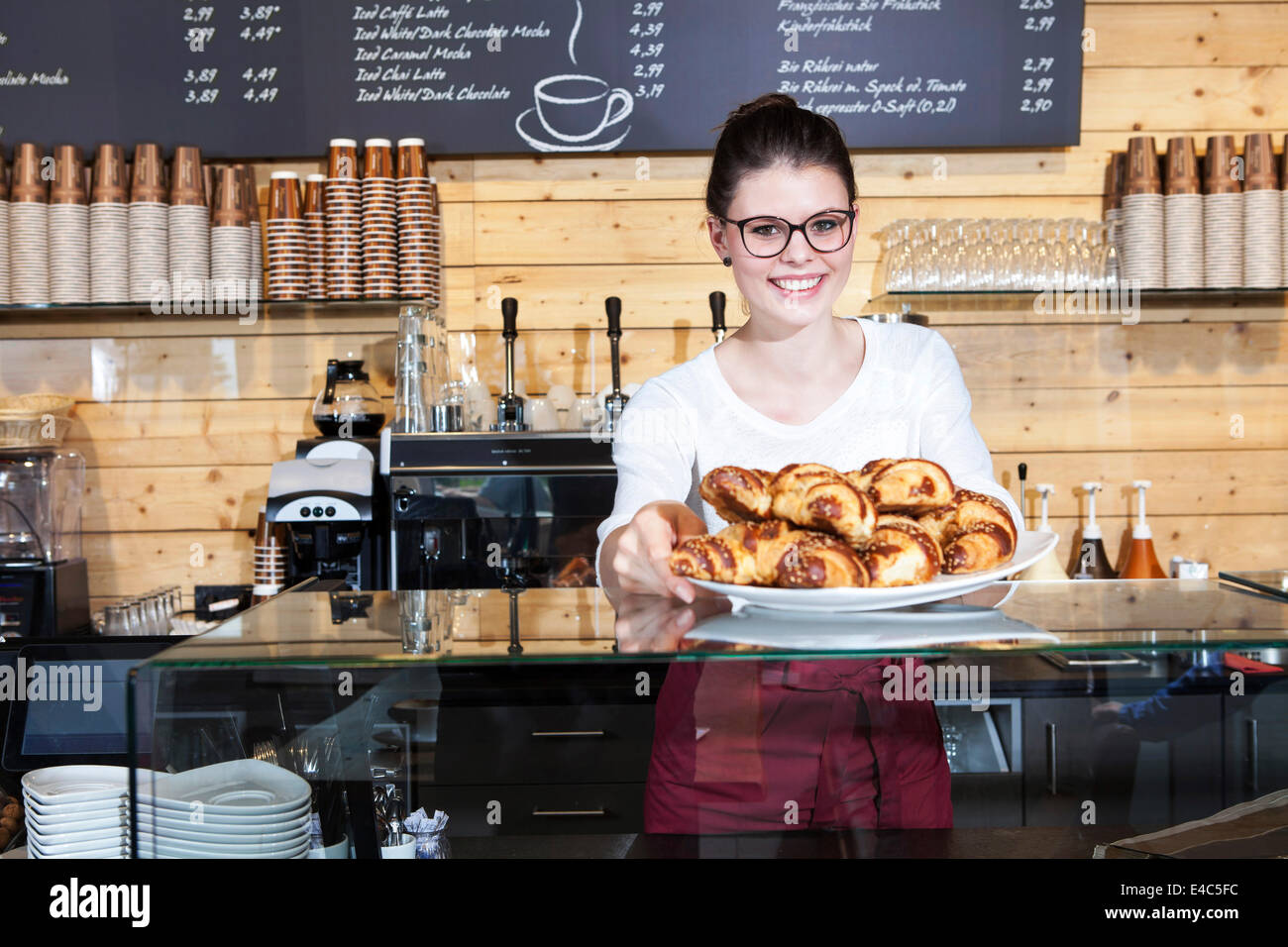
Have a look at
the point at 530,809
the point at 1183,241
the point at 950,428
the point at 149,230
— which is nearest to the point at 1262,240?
the point at 1183,241

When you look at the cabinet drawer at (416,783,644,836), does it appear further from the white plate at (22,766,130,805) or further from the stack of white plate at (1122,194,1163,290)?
the stack of white plate at (1122,194,1163,290)

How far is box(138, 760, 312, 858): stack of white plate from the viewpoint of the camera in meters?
0.78

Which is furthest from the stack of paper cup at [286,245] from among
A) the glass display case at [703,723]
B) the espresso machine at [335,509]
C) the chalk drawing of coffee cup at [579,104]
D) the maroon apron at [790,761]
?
the maroon apron at [790,761]

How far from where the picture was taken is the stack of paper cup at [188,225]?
2.78 meters

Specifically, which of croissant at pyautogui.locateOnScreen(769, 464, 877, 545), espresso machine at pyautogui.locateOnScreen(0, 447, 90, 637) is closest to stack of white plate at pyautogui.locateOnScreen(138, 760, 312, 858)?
croissant at pyautogui.locateOnScreen(769, 464, 877, 545)

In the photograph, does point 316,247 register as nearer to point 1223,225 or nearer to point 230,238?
point 230,238

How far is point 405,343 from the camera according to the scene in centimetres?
272

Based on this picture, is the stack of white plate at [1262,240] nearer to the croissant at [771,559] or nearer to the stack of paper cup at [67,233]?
the croissant at [771,559]

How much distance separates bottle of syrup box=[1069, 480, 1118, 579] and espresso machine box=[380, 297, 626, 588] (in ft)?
4.07

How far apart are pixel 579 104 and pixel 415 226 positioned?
1.70ft

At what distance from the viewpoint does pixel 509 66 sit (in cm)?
289
